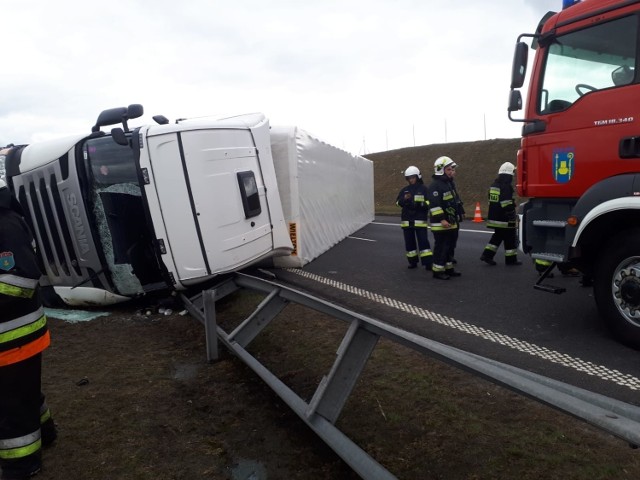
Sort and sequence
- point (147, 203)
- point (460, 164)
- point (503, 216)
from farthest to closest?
point (460, 164)
point (503, 216)
point (147, 203)

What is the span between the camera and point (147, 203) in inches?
207

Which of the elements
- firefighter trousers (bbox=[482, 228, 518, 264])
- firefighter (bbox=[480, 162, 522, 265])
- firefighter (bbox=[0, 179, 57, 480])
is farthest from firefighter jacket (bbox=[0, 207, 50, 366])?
firefighter trousers (bbox=[482, 228, 518, 264])

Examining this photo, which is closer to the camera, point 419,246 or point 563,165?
point 563,165

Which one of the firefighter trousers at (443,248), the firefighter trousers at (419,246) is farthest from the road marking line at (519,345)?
the firefighter trousers at (419,246)

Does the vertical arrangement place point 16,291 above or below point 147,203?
below

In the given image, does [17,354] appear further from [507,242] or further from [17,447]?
[507,242]

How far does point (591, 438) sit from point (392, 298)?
349 cm

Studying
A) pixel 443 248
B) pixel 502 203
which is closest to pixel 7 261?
pixel 443 248

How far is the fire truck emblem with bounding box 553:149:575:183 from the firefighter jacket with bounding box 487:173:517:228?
9.71ft

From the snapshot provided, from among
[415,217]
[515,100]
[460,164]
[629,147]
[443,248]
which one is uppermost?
[515,100]

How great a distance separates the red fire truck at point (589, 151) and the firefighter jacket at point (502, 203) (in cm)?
265

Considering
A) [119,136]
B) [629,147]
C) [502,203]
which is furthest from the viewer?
[502,203]

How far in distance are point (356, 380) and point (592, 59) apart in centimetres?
371

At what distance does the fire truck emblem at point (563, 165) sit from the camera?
4391 millimetres
